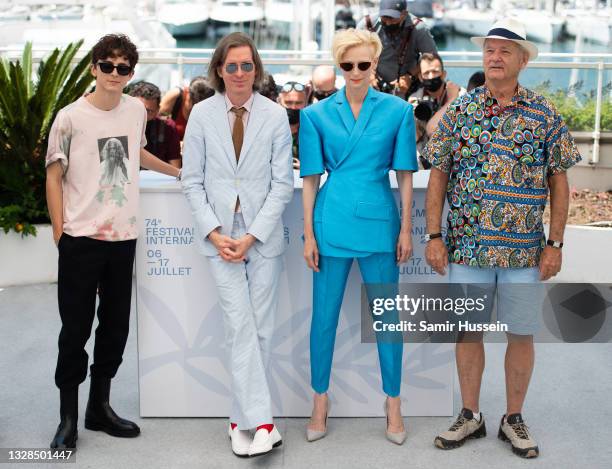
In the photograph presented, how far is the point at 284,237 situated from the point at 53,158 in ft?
3.73

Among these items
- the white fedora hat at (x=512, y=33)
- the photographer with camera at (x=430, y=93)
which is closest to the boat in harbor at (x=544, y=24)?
the photographer with camera at (x=430, y=93)

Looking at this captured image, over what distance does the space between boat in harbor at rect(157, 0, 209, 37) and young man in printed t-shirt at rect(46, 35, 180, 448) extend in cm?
2986

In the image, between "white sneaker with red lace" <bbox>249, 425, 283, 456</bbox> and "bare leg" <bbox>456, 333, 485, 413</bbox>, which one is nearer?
"white sneaker with red lace" <bbox>249, 425, 283, 456</bbox>

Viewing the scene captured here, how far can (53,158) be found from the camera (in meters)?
4.28

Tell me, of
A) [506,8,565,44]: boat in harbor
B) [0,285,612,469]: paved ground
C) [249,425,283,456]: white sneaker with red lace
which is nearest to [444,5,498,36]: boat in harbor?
[506,8,565,44]: boat in harbor

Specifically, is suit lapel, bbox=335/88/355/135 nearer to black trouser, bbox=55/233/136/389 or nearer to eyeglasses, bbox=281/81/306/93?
black trouser, bbox=55/233/136/389

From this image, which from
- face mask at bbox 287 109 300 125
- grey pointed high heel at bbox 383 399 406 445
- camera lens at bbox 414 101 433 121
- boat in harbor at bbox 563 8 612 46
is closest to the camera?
grey pointed high heel at bbox 383 399 406 445

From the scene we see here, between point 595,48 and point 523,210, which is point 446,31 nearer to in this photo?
point 595,48

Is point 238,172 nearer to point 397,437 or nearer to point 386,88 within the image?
point 397,437

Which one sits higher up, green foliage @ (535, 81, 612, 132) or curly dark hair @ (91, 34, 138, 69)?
curly dark hair @ (91, 34, 138, 69)

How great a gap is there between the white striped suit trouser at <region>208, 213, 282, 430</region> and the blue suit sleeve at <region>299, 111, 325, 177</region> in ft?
1.22

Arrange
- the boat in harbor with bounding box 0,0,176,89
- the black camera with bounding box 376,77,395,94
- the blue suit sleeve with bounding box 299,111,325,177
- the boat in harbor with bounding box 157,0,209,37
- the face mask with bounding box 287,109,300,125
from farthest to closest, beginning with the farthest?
the boat in harbor with bounding box 157,0,209,37 < the boat in harbor with bounding box 0,0,176,89 < the black camera with bounding box 376,77,395,94 < the face mask with bounding box 287,109,300,125 < the blue suit sleeve with bounding box 299,111,325,177

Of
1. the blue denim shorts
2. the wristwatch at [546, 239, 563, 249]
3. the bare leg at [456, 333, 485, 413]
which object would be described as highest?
the wristwatch at [546, 239, 563, 249]

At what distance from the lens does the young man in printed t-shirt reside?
14.2 ft
